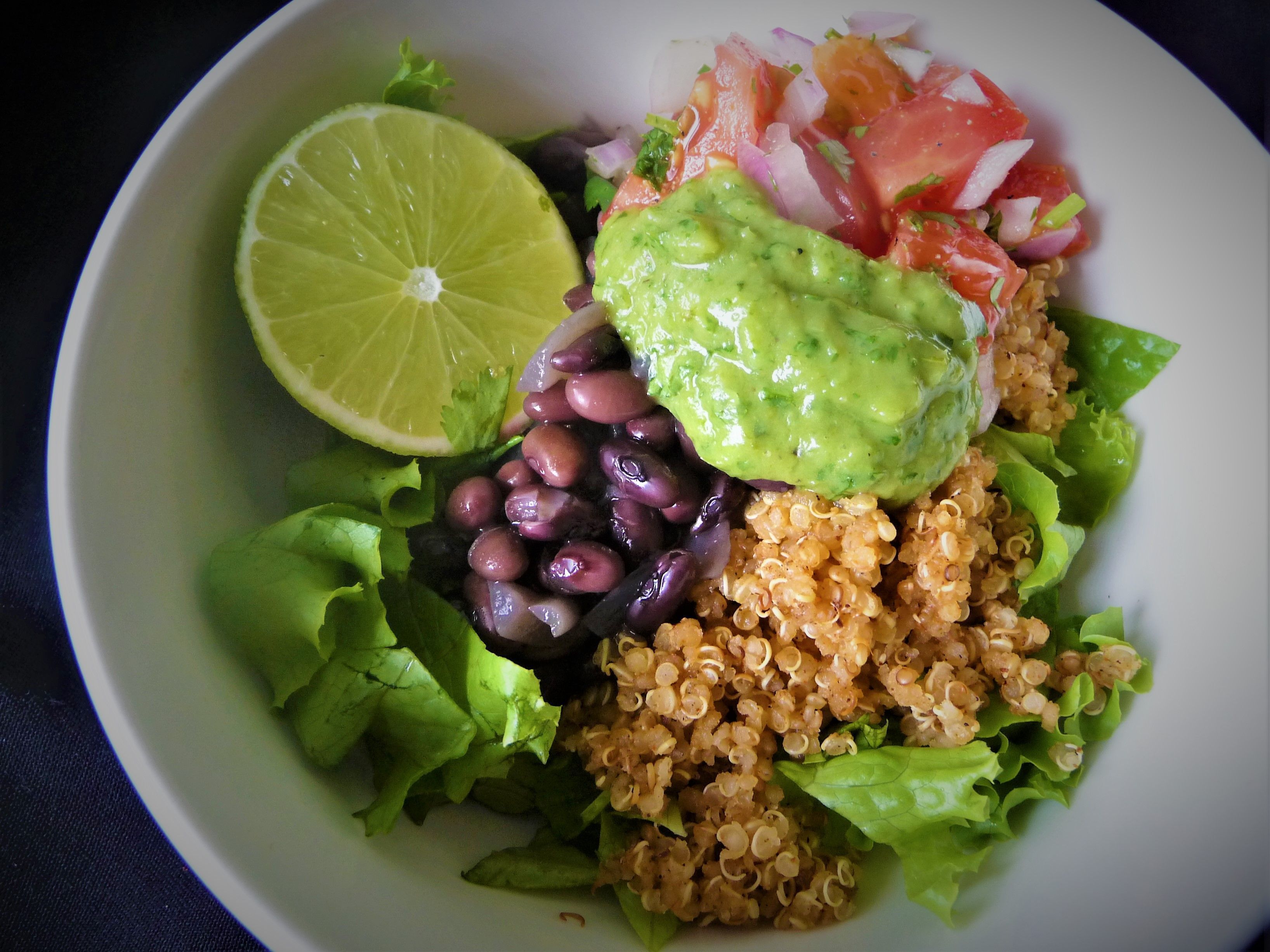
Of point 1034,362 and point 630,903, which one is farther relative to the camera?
point 1034,362

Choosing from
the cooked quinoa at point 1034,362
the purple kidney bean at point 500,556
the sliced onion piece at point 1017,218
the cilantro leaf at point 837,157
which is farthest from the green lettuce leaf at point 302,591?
the sliced onion piece at point 1017,218

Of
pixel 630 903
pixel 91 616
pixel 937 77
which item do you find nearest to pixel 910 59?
pixel 937 77

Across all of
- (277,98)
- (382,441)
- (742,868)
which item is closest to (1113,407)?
(742,868)

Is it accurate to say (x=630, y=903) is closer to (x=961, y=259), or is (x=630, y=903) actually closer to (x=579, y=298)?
(x=579, y=298)

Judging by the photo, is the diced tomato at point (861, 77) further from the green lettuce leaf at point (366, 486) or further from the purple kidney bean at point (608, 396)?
the green lettuce leaf at point (366, 486)

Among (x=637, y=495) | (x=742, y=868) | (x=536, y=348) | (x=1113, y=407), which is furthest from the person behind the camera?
(x=536, y=348)

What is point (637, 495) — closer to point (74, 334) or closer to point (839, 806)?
point (839, 806)
